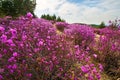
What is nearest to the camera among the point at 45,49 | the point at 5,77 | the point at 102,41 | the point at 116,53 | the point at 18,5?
the point at 5,77

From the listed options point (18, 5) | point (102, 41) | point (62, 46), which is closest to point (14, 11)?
point (18, 5)

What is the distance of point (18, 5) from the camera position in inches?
1163

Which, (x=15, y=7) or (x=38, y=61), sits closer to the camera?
(x=38, y=61)

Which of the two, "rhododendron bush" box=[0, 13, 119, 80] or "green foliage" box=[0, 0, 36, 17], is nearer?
"rhododendron bush" box=[0, 13, 119, 80]

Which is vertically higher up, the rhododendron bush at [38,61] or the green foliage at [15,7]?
the green foliage at [15,7]

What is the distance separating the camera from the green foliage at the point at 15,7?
2939 cm

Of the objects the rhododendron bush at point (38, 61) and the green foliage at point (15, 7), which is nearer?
the rhododendron bush at point (38, 61)

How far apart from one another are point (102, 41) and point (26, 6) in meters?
21.7

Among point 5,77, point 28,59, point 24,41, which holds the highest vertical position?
point 24,41

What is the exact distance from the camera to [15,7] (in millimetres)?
29703

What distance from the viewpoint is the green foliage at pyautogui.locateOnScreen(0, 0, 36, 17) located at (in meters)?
29.4

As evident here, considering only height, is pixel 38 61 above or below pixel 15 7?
below

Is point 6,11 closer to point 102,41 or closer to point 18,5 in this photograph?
point 18,5

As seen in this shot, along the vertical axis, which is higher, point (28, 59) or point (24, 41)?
point (24, 41)
